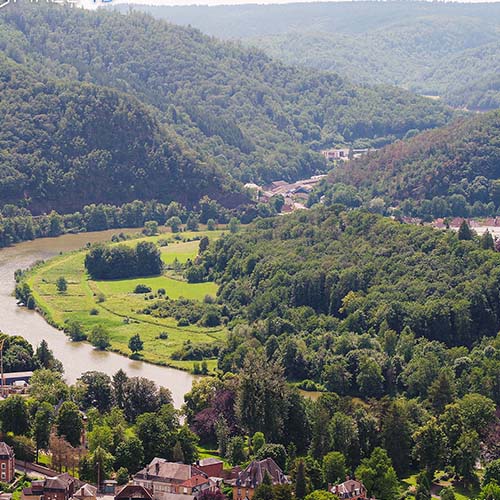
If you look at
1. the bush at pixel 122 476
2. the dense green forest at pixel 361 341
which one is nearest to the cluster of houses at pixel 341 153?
the dense green forest at pixel 361 341

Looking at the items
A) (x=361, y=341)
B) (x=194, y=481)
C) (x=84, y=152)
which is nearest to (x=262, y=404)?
(x=194, y=481)

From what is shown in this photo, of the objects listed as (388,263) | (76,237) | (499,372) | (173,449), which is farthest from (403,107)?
(173,449)

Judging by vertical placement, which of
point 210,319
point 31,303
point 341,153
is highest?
point 31,303

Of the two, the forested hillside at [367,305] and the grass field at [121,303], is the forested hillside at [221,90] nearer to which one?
the grass field at [121,303]

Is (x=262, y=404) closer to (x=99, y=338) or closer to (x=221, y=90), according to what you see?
(x=99, y=338)

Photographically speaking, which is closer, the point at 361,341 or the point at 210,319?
the point at 361,341

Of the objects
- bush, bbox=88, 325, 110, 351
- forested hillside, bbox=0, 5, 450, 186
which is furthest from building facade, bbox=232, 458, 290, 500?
forested hillside, bbox=0, 5, 450, 186

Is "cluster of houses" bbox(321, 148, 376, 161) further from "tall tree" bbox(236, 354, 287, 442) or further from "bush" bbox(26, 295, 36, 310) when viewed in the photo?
"tall tree" bbox(236, 354, 287, 442)
